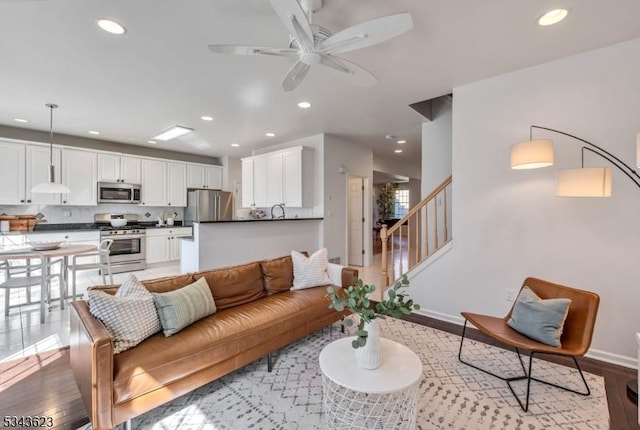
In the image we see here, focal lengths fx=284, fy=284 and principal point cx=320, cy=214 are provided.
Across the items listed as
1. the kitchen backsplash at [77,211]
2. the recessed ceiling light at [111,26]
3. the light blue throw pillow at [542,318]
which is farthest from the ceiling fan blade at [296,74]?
the kitchen backsplash at [77,211]

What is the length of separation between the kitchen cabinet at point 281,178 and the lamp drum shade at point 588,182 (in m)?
3.71

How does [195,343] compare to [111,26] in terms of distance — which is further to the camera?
[111,26]

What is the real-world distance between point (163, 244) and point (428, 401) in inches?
237

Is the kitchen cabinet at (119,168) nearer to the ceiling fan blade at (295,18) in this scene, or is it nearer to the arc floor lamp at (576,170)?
the ceiling fan blade at (295,18)

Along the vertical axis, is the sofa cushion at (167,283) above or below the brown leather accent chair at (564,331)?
above

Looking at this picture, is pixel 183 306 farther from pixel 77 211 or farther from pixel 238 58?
pixel 77 211

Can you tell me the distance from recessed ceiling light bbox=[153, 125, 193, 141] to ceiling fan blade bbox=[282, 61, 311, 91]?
3.23 metres

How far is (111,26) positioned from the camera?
214cm

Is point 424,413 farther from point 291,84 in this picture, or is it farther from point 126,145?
point 126,145

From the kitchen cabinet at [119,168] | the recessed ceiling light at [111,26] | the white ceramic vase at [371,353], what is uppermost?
the recessed ceiling light at [111,26]

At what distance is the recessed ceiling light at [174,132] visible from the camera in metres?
4.81

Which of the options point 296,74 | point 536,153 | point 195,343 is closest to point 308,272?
point 195,343

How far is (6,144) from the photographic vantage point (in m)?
4.66

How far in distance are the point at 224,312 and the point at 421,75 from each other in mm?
2981
